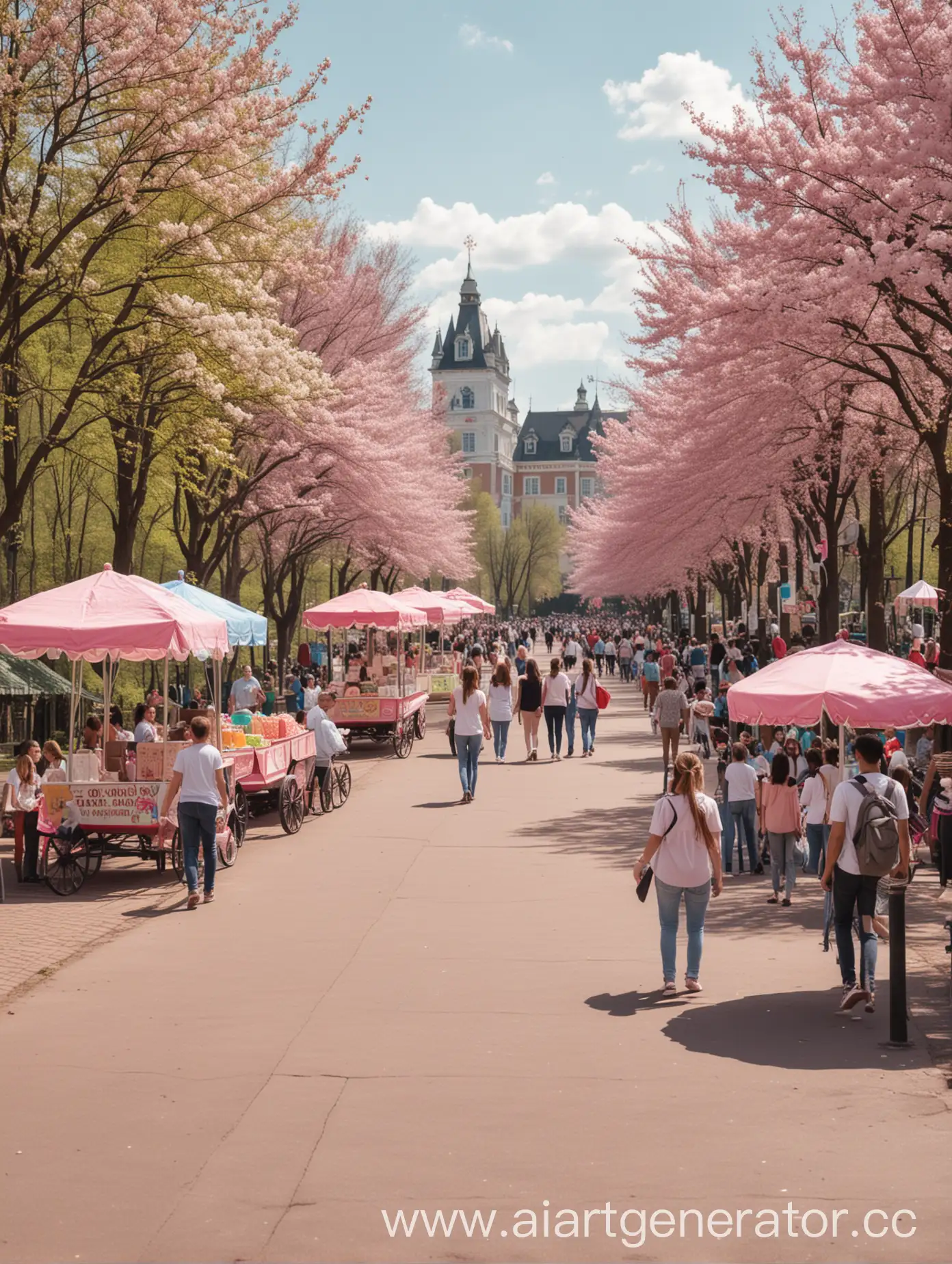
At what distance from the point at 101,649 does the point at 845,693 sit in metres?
7.34

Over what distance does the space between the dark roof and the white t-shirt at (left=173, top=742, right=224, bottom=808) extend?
173 meters

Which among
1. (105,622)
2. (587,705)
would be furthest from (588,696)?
(105,622)

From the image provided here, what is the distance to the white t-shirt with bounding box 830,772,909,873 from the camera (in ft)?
31.2

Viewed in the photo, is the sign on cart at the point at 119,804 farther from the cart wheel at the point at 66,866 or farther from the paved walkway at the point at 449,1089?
the paved walkway at the point at 449,1089

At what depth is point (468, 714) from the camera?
21.0m

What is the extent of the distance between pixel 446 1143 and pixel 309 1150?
59cm

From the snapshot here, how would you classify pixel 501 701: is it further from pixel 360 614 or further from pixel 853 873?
pixel 853 873

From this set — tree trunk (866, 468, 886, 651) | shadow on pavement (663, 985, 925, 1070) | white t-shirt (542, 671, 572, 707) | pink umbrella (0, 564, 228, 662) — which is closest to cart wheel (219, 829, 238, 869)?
pink umbrella (0, 564, 228, 662)

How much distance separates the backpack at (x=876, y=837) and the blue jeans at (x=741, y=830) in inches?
224

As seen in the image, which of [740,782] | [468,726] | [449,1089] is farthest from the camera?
[468,726]

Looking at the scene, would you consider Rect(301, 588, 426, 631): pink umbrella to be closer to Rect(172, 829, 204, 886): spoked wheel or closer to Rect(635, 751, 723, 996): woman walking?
Rect(172, 829, 204, 886): spoked wheel

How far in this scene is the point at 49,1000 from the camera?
9.59 metres

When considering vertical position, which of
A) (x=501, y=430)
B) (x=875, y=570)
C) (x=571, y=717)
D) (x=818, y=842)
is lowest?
(x=818, y=842)

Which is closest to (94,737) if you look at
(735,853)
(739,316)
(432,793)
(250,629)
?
(250,629)
